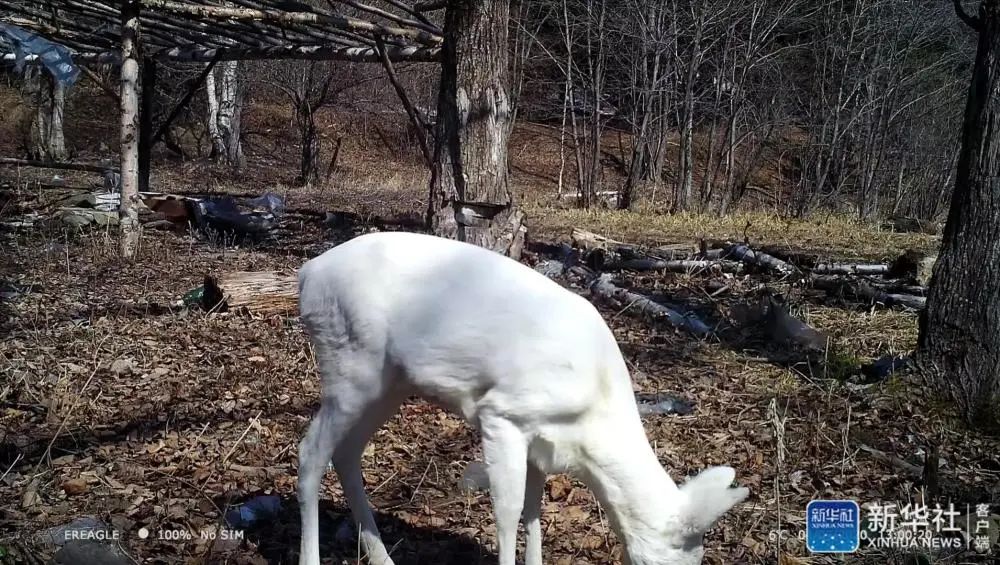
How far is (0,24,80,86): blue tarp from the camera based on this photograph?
13.0 m

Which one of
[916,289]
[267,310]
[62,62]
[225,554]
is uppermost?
[62,62]

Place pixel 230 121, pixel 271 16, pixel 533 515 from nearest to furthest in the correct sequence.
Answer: pixel 533 515
pixel 271 16
pixel 230 121

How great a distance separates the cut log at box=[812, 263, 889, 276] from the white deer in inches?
283

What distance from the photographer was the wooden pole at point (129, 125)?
31.0ft

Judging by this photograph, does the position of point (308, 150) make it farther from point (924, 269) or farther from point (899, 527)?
point (899, 527)

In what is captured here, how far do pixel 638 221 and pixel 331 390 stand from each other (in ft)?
40.6

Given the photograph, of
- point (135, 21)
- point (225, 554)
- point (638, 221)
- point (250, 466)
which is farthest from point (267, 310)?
point (638, 221)

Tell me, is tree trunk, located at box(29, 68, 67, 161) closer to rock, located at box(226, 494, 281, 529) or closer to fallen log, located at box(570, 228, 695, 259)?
fallen log, located at box(570, 228, 695, 259)

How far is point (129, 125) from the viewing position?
9.51m

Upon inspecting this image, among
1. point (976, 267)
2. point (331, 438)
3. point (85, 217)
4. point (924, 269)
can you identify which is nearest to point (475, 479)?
point (331, 438)

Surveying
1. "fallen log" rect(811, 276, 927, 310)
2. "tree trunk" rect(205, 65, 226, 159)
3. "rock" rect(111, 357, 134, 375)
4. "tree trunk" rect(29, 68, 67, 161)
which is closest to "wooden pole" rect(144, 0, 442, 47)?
"rock" rect(111, 357, 134, 375)

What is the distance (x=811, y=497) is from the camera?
14.9ft

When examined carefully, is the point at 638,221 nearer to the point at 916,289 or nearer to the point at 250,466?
the point at 916,289

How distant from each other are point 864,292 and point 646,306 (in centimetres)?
249
